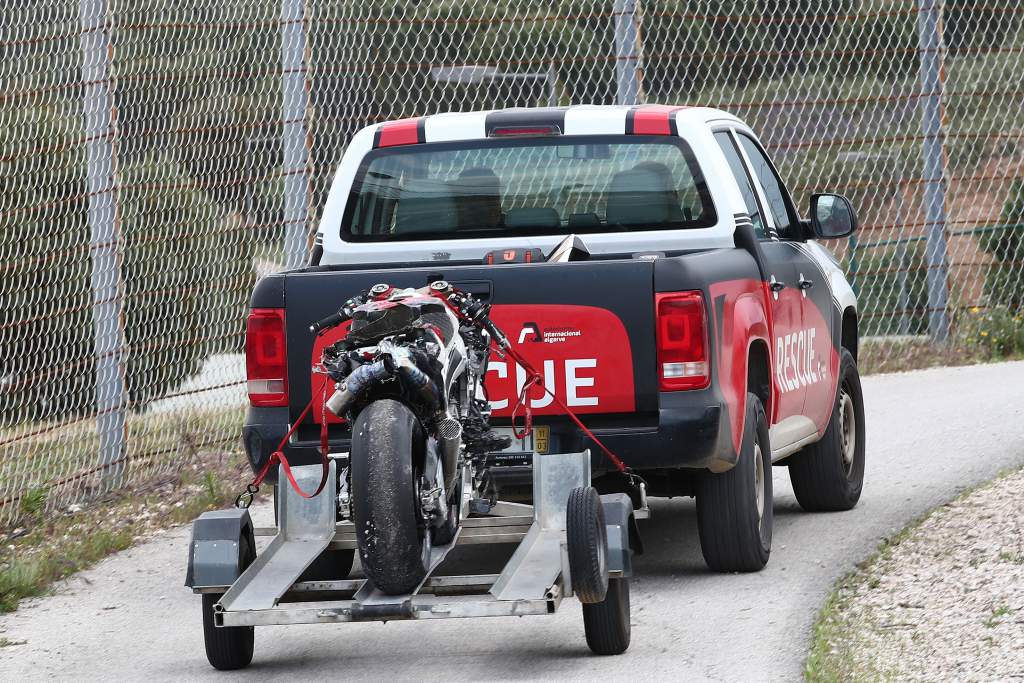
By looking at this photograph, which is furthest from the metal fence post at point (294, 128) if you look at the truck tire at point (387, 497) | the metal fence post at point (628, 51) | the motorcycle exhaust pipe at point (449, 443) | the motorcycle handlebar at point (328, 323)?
the truck tire at point (387, 497)

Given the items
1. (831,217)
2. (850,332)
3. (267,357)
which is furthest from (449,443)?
(850,332)

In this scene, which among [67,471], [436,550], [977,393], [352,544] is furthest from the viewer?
[977,393]

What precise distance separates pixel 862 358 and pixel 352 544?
339 inches

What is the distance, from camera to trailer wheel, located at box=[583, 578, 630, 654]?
5.55m

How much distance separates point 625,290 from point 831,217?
204 cm

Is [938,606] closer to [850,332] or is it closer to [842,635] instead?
[842,635]

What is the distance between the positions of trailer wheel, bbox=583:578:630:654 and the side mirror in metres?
2.75

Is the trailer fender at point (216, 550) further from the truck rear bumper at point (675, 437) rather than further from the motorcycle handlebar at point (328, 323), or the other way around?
the truck rear bumper at point (675, 437)

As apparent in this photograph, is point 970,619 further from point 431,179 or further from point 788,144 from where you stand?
point 788,144

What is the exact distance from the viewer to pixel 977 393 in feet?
38.5

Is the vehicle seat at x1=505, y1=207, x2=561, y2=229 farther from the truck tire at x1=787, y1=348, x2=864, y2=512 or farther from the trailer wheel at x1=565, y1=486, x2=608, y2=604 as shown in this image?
the trailer wheel at x1=565, y1=486, x2=608, y2=604

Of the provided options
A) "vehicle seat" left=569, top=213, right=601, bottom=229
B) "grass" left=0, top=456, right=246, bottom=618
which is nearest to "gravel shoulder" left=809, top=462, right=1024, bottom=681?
"vehicle seat" left=569, top=213, right=601, bottom=229

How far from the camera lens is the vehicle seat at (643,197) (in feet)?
23.2

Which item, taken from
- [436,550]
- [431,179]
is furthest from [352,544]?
[431,179]
